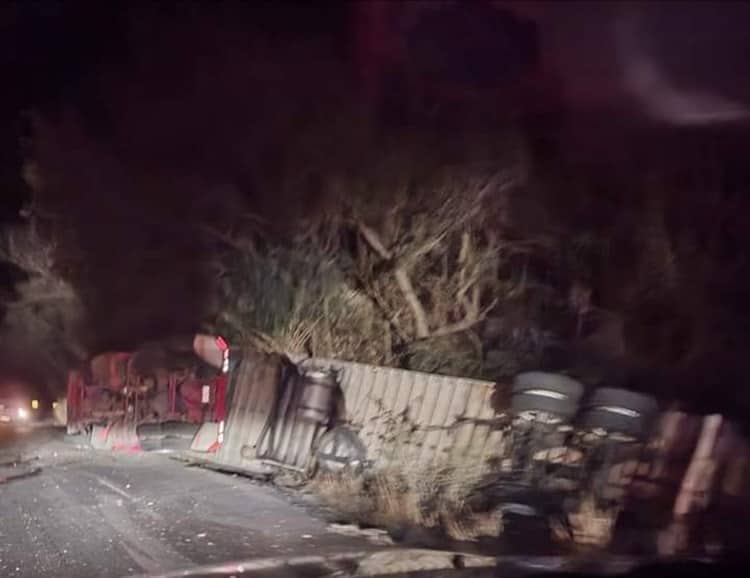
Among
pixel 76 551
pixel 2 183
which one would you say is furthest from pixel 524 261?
pixel 2 183

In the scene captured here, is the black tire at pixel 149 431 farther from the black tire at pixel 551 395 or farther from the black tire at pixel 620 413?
the black tire at pixel 620 413

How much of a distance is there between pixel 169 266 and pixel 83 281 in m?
5.14

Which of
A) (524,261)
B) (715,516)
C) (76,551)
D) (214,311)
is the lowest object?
(76,551)

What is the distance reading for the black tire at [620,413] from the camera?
1041 cm

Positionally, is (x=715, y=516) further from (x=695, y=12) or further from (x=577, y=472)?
(x=695, y=12)

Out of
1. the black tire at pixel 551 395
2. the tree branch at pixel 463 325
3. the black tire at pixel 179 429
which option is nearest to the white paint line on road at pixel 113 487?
the black tire at pixel 179 429

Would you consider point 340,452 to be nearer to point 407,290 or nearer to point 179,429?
point 179,429

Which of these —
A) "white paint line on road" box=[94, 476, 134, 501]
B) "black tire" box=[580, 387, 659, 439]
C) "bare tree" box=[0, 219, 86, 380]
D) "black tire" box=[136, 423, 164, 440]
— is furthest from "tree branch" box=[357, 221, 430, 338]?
"bare tree" box=[0, 219, 86, 380]

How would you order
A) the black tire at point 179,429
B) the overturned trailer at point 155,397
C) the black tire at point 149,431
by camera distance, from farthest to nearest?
the black tire at point 149,431
the black tire at point 179,429
the overturned trailer at point 155,397

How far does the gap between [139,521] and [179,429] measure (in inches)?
190

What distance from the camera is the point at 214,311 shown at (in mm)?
17109

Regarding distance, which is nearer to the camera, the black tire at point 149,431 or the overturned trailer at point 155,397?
the overturned trailer at point 155,397

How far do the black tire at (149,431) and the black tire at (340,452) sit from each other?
9.93 feet

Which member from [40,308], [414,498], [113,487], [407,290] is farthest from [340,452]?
[40,308]
